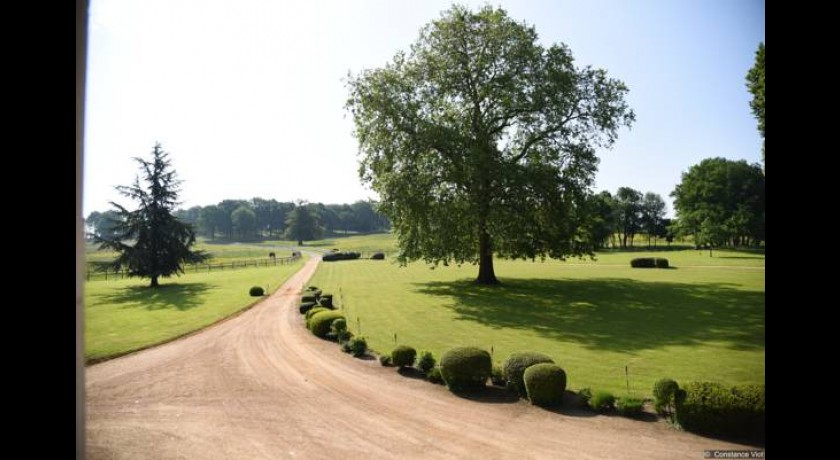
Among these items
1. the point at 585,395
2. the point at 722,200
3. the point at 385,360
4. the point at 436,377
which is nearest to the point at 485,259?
the point at 385,360

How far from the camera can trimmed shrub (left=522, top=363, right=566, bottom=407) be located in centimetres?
1088

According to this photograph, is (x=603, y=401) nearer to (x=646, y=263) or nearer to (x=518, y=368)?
(x=518, y=368)

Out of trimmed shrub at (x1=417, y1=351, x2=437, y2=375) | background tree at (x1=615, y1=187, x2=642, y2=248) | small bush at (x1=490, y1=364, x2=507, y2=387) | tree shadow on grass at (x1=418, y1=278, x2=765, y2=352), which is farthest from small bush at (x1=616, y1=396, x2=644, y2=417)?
background tree at (x1=615, y1=187, x2=642, y2=248)

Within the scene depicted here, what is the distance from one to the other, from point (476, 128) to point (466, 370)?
2036cm

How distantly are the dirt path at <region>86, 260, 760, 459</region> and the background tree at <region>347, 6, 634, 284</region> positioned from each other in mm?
14961

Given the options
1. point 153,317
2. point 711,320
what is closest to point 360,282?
point 153,317

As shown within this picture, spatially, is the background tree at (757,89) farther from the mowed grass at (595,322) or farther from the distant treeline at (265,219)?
the distant treeline at (265,219)

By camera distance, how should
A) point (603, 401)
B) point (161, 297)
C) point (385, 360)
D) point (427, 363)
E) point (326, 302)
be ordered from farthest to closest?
point (161, 297) < point (326, 302) < point (385, 360) < point (427, 363) < point (603, 401)

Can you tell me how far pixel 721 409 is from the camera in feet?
28.9

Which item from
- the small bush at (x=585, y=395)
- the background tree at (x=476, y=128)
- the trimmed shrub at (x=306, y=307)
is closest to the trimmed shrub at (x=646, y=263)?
the background tree at (x=476, y=128)

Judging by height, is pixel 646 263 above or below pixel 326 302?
above

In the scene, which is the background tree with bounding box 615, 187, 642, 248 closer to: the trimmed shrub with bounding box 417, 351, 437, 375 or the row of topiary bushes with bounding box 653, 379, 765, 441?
the trimmed shrub with bounding box 417, 351, 437, 375

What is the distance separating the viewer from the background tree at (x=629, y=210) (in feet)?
269
